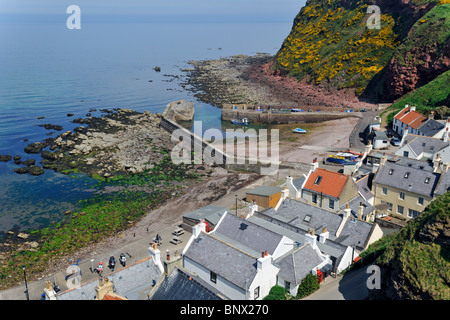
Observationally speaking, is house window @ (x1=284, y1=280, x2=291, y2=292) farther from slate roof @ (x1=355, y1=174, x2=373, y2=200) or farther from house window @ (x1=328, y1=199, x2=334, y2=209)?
slate roof @ (x1=355, y1=174, x2=373, y2=200)

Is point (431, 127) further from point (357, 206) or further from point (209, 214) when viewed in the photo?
point (209, 214)

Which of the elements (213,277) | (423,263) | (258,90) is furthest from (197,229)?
(258,90)

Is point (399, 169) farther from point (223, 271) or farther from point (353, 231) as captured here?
point (223, 271)

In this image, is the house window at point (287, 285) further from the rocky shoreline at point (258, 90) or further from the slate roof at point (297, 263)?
the rocky shoreline at point (258, 90)

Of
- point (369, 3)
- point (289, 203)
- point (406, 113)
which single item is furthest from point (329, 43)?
point (289, 203)

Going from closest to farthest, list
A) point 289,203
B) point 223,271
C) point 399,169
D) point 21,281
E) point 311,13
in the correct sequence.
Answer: point 223,271, point 21,281, point 289,203, point 399,169, point 311,13

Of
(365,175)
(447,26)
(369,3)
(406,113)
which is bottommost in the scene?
(365,175)
